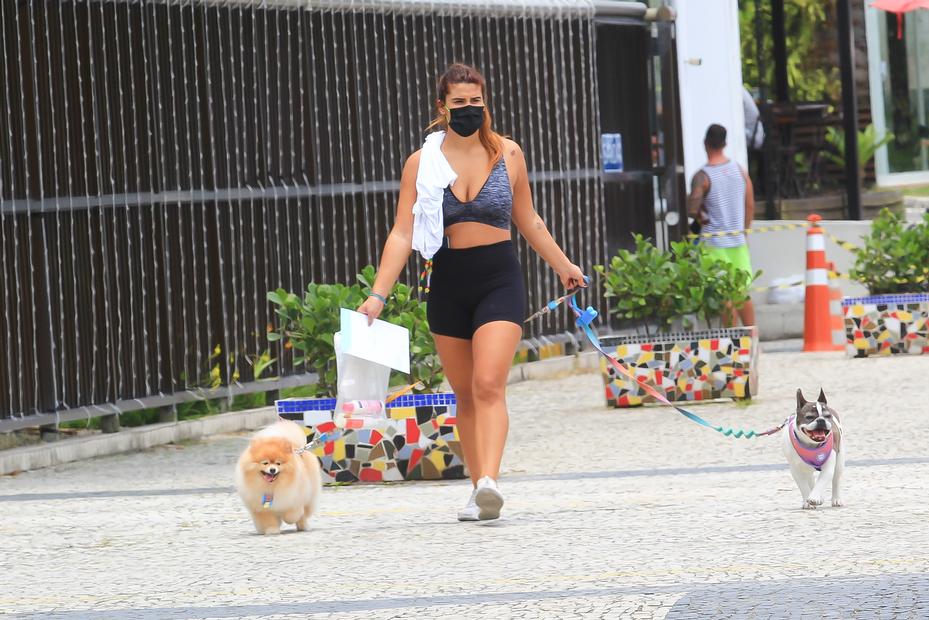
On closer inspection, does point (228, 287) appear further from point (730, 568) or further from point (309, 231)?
point (730, 568)

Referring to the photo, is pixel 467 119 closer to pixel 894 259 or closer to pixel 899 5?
pixel 894 259

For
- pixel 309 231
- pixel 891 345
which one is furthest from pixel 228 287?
pixel 891 345

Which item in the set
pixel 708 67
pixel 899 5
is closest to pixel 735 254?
pixel 708 67

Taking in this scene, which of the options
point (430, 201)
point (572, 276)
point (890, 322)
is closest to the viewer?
point (430, 201)

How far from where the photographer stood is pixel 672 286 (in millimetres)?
13523

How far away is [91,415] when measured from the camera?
38.6 ft

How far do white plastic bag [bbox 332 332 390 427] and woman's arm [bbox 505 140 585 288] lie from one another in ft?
2.73

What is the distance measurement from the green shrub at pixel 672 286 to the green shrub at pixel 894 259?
8.68ft

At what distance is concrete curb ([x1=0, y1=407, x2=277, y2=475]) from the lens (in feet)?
37.0

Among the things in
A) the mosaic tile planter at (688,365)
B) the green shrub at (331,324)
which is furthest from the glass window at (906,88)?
the green shrub at (331,324)

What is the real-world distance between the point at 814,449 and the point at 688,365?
15.9 feet

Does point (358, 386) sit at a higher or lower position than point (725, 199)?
lower

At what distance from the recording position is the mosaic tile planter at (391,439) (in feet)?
33.6

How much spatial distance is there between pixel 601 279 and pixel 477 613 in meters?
10.3
